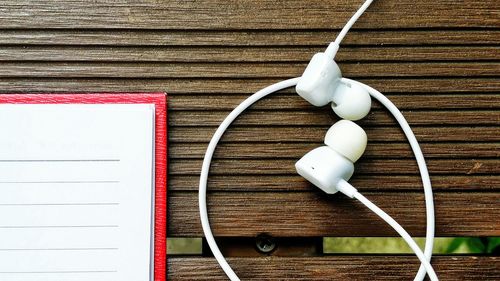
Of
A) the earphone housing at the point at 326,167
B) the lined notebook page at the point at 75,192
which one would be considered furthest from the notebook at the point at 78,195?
the earphone housing at the point at 326,167

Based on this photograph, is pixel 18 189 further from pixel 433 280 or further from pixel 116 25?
pixel 433 280

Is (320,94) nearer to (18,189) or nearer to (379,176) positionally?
(379,176)

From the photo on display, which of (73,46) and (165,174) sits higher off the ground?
(73,46)

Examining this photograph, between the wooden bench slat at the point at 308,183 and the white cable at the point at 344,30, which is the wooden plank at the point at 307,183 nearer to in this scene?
the wooden bench slat at the point at 308,183

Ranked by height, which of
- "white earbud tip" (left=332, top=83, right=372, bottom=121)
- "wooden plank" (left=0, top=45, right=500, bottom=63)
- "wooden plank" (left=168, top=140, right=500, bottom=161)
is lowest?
"wooden plank" (left=168, top=140, right=500, bottom=161)

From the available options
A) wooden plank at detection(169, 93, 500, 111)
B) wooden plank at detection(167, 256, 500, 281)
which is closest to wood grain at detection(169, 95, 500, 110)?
wooden plank at detection(169, 93, 500, 111)

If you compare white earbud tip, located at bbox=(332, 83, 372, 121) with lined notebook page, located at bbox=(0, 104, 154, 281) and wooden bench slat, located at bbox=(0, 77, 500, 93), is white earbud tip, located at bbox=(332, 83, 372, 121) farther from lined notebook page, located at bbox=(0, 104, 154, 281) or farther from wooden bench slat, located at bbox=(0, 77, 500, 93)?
lined notebook page, located at bbox=(0, 104, 154, 281)

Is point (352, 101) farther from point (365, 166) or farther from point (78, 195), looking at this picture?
point (78, 195)

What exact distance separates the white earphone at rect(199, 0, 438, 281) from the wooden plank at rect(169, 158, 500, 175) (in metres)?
0.01

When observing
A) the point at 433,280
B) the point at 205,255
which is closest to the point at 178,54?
the point at 205,255

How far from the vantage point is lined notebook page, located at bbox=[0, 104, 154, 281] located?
529mm

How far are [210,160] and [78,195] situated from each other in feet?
0.37

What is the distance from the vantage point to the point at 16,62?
547 millimetres

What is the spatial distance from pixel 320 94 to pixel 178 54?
13 cm
